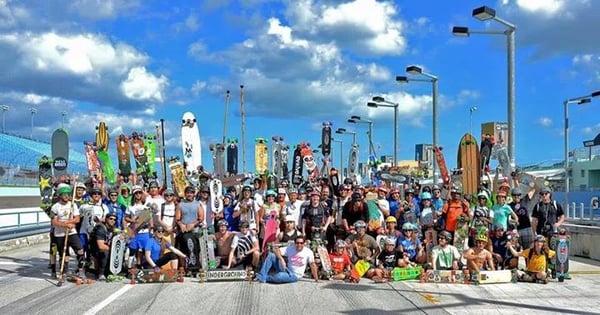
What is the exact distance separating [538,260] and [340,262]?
3666 mm

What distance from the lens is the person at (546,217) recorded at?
1285 centimetres

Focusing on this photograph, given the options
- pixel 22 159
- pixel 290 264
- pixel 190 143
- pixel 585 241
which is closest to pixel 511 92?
pixel 585 241

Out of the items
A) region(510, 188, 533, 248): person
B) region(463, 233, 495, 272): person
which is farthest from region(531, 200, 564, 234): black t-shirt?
region(463, 233, 495, 272): person

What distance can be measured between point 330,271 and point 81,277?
4.62 meters

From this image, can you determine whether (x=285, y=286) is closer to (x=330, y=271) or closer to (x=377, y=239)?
(x=330, y=271)

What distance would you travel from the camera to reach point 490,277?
1170 centimetres

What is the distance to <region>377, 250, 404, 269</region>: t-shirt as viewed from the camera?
12352mm

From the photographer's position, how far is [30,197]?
→ 47031mm

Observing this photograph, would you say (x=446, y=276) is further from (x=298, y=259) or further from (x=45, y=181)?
(x=45, y=181)

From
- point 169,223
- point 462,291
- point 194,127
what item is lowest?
point 462,291

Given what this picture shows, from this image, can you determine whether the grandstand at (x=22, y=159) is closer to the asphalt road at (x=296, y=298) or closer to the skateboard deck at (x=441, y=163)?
the skateboard deck at (x=441, y=163)

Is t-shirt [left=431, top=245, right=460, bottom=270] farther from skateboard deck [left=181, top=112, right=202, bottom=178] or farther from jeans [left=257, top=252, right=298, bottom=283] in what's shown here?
skateboard deck [left=181, top=112, right=202, bottom=178]

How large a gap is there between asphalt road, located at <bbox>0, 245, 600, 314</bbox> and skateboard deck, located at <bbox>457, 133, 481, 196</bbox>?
18.1 ft

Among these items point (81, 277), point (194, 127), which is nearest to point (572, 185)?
point (194, 127)
